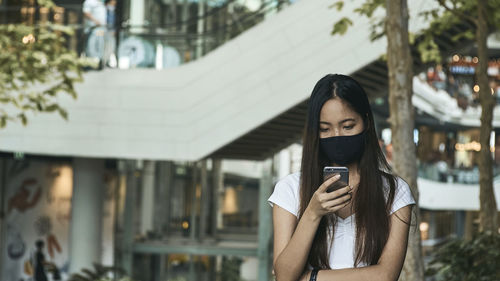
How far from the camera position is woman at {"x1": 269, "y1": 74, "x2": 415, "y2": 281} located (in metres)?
2.36

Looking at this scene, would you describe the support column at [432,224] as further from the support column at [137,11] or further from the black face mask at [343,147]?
the black face mask at [343,147]

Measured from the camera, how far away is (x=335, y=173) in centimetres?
225

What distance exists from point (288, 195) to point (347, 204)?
0.17m

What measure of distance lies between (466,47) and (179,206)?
25.3ft

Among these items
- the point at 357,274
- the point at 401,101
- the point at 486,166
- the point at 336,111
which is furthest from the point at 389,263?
the point at 486,166

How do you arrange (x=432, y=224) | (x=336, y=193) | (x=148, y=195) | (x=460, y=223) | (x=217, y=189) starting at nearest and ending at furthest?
(x=336, y=193), (x=148, y=195), (x=217, y=189), (x=460, y=223), (x=432, y=224)

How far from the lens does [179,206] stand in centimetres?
1852

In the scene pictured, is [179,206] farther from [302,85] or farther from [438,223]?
[438,223]

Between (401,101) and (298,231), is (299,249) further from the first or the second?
(401,101)

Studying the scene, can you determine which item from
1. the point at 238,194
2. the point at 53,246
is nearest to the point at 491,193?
the point at 238,194

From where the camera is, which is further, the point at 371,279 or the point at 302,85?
the point at 302,85

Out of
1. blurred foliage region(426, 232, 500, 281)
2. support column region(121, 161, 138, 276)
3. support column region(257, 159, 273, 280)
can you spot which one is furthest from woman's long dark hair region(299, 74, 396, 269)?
support column region(121, 161, 138, 276)

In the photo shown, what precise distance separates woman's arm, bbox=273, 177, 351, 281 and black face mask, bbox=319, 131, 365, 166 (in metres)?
0.14

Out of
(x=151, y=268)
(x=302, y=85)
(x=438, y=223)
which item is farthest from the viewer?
(x=438, y=223)
